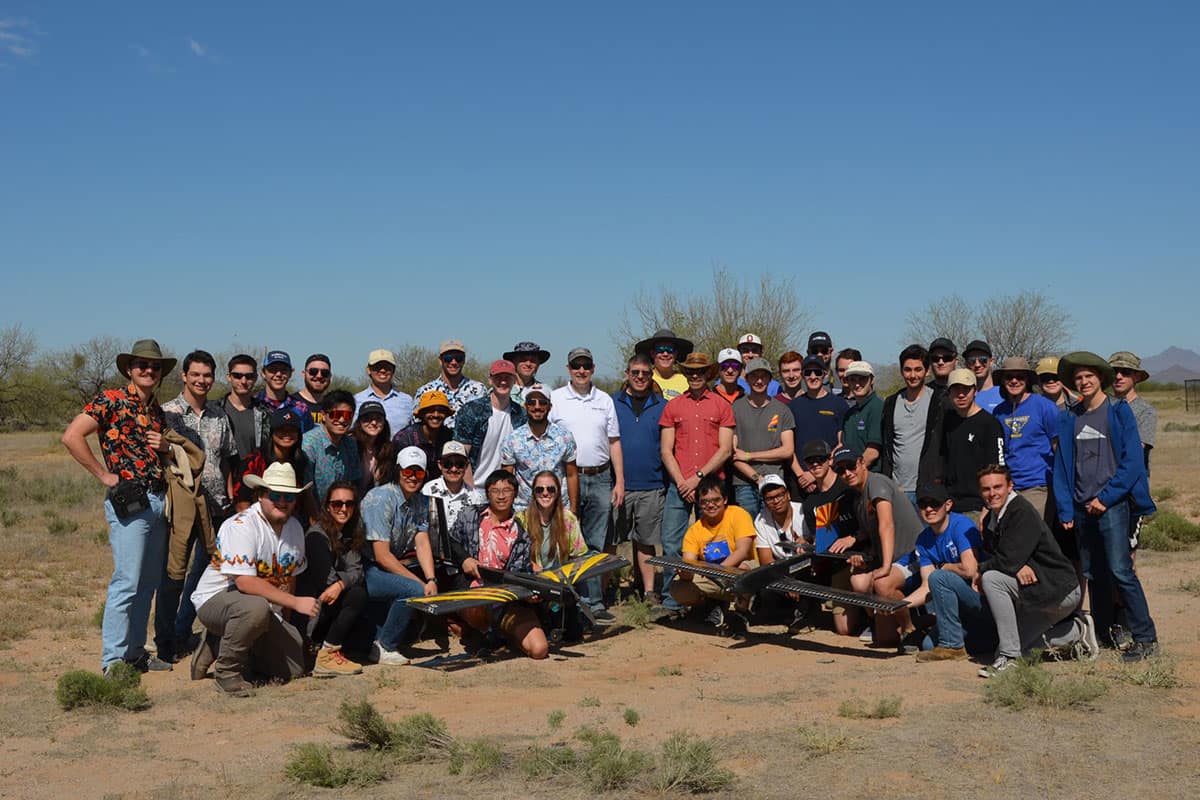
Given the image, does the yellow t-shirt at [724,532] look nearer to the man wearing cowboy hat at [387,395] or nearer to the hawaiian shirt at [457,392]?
the hawaiian shirt at [457,392]

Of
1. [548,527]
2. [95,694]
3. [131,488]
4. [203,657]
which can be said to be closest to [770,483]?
[548,527]

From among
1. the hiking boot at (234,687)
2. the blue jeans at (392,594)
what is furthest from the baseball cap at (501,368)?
the hiking boot at (234,687)

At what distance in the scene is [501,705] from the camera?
643 centimetres

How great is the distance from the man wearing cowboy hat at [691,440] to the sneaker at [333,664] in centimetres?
278

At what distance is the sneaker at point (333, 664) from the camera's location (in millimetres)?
7191

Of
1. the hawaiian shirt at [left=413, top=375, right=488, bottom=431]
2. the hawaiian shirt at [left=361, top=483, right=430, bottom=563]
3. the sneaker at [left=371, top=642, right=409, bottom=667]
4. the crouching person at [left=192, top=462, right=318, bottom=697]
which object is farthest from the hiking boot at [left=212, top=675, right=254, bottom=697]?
the hawaiian shirt at [left=413, top=375, right=488, bottom=431]

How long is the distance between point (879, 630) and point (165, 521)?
5.28 metres

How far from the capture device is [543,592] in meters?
7.64

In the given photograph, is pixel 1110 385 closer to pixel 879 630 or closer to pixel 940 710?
pixel 879 630

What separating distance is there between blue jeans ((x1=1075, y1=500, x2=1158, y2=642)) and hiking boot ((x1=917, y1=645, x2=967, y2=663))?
42.0 inches

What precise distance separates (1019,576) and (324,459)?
5003mm

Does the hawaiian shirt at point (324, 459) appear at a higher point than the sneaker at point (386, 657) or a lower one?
higher

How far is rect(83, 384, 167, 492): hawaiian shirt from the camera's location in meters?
6.83

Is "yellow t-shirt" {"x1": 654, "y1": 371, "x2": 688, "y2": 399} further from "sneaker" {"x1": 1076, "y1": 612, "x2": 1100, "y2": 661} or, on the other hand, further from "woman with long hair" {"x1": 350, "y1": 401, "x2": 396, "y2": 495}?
"sneaker" {"x1": 1076, "y1": 612, "x2": 1100, "y2": 661}
